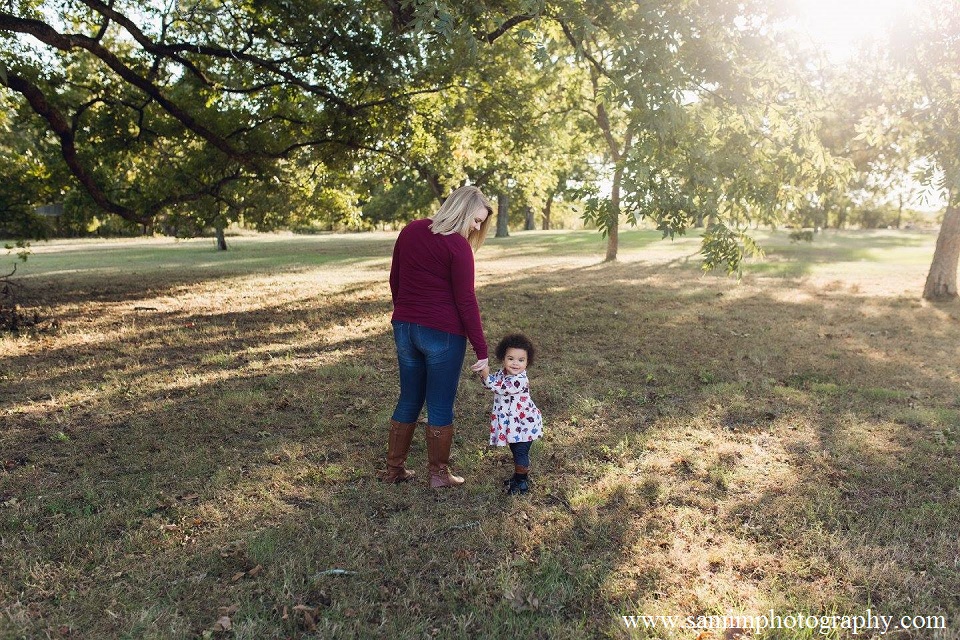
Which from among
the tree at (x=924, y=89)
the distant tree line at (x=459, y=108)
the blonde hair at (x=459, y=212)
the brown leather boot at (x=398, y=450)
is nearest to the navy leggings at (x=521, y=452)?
the brown leather boot at (x=398, y=450)

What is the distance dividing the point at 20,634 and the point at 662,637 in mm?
3298

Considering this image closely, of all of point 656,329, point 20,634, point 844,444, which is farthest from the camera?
point 656,329

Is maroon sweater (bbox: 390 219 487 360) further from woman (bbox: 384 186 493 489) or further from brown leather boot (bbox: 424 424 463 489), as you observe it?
brown leather boot (bbox: 424 424 463 489)

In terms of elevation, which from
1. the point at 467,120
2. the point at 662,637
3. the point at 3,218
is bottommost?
the point at 662,637

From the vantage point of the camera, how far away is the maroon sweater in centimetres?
413

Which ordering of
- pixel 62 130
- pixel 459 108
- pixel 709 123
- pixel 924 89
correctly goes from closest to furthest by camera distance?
pixel 709 123
pixel 924 89
pixel 62 130
pixel 459 108

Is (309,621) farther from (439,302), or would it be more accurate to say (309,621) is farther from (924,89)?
(924,89)

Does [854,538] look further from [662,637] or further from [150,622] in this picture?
[150,622]

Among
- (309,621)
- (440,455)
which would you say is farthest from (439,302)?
(309,621)

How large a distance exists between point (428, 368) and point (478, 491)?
109cm

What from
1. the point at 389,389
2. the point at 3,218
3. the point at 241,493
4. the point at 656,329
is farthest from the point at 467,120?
the point at 241,493

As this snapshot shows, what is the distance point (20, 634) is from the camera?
3.05 m

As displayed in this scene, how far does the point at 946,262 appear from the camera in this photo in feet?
44.7

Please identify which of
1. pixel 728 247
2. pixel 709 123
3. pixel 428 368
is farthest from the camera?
pixel 728 247
